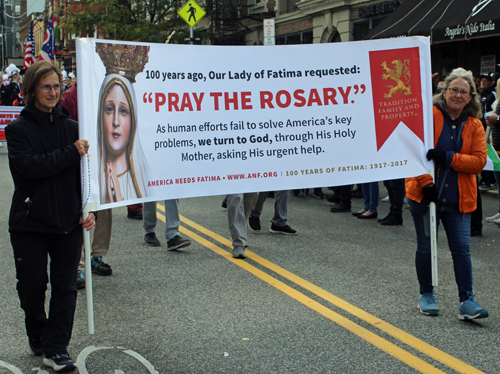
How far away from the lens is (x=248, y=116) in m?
4.67

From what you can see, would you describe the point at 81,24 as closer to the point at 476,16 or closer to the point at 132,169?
the point at 476,16

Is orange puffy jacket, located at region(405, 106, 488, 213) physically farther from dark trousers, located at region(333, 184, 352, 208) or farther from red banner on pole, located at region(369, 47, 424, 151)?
dark trousers, located at region(333, 184, 352, 208)

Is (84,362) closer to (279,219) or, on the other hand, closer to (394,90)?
(394,90)

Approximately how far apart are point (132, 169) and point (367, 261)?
127 inches

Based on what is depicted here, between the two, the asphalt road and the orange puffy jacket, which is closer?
→ the asphalt road

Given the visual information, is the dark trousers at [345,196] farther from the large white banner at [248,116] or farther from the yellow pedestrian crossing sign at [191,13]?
the yellow pedestrian crossing sign at [191,13]

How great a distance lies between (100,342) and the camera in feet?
13.9

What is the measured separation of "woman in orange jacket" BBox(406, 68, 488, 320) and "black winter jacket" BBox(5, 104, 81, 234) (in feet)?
8.69

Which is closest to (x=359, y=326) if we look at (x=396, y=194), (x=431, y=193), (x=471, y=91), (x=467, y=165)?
(x=431, y=193)

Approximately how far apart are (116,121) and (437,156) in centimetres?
243

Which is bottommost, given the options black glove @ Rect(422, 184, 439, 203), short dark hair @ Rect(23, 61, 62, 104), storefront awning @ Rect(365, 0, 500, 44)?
black glove @ Rect(422, 184, 439, 203)

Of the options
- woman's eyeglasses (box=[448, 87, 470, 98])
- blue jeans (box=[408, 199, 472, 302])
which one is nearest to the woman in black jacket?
blue jeans (box=[408, 199, 472, 302])

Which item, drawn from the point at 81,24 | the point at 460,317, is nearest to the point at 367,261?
the point at 460,317

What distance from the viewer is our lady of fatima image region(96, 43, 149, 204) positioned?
4.04 m
